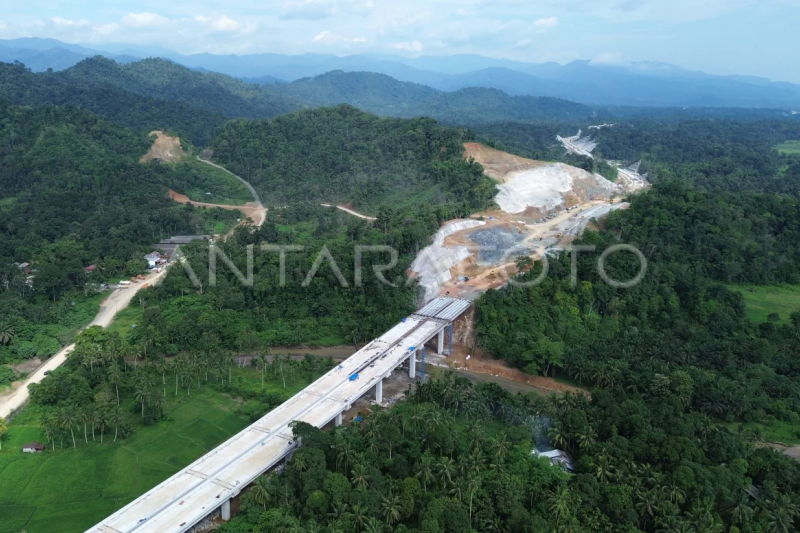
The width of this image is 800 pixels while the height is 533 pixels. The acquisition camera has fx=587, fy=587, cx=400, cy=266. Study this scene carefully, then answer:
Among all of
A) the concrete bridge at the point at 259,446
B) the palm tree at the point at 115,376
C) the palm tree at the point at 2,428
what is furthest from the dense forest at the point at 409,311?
the palm tree at the point at 2,428

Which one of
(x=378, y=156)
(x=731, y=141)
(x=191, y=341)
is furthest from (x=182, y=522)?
(x=731, y=141)

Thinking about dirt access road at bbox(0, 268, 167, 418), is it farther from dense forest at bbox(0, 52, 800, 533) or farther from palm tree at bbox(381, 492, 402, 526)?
palm tree at bbox(381, 492, 402, 526)

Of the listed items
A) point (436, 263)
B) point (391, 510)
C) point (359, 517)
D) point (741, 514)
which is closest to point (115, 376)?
point (359, 517)

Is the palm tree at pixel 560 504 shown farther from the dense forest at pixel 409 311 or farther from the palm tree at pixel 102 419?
the palm tree at pixel 102 419

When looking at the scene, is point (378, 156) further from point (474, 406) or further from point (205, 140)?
point (474, 406)

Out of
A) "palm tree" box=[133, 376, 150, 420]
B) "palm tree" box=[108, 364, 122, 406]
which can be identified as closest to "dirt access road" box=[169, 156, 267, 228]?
"palm tree" box=[108, 364, 122, 406]

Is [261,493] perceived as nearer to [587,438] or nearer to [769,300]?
[587,438]

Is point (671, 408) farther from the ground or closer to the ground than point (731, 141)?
closer to the ground
